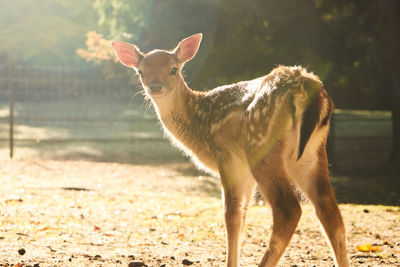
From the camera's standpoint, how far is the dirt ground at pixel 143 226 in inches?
216

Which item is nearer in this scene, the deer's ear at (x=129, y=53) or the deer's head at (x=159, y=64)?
the deer's head at (x=159, y=64)

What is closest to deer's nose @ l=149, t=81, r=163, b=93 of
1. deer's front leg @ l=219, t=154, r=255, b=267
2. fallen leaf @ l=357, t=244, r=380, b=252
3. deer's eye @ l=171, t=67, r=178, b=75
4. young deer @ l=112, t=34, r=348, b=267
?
deer's eye @ l=171, t=67, r=178, b=75

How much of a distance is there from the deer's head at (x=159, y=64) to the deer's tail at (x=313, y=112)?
153cm

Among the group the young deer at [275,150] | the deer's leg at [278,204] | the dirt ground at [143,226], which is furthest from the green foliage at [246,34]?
the deer's leg at [278,204]

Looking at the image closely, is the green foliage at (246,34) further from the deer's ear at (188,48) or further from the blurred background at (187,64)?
the deer's ear at (188,48)

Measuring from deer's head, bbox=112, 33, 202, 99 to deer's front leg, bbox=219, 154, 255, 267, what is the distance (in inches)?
42.5

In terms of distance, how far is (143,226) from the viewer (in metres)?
7.25

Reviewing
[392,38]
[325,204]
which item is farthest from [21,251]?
[392,38]

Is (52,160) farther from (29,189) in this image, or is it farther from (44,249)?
(44,249)

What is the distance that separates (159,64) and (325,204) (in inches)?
82.3

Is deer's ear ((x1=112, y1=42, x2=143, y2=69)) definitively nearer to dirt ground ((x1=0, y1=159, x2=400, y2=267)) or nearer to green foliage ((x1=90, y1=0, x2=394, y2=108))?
dirt ground ((x1=0, y1=159, x2=400, y2=267))

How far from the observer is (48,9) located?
38.2 meters

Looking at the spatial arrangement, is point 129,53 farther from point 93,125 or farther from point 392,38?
point 93,125

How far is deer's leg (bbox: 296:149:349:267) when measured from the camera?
4.35 meters
